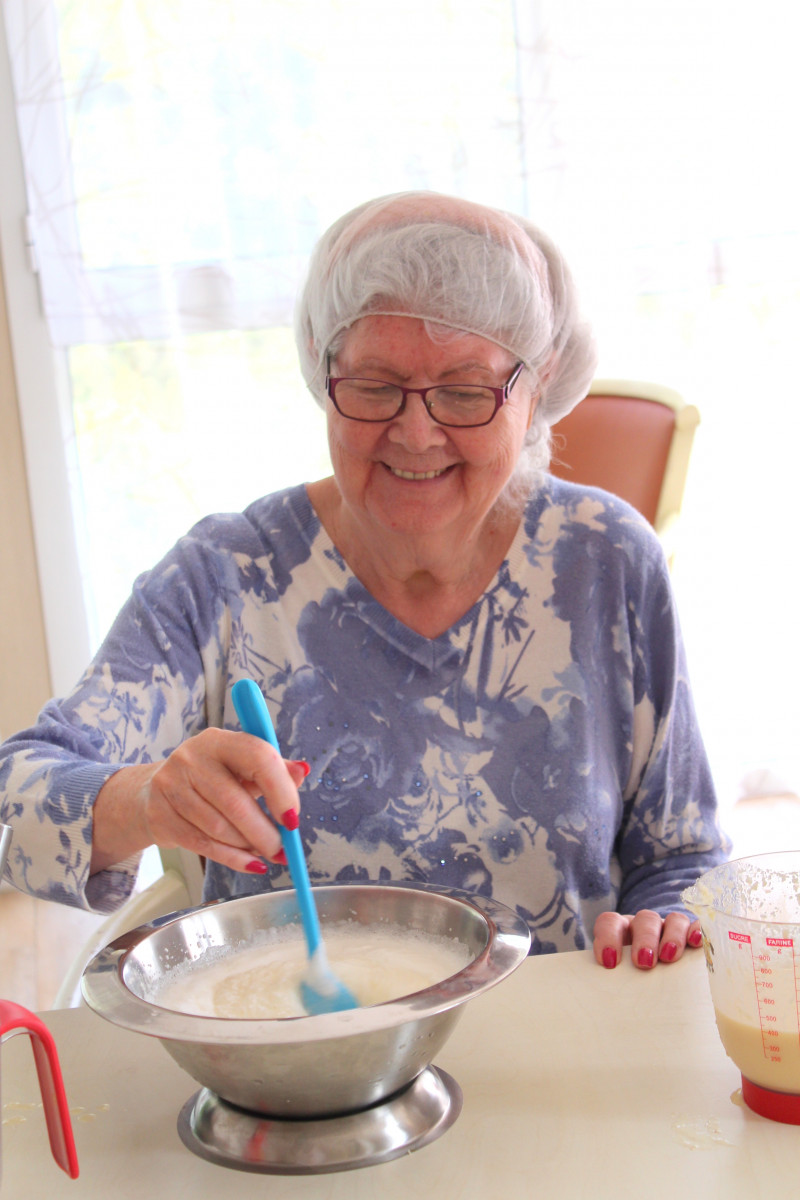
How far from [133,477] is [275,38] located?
118 cm

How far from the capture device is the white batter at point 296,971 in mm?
793

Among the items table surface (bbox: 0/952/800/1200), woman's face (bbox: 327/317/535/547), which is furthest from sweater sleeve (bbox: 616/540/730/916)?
table surface (bbox: 0/952/800/1200)

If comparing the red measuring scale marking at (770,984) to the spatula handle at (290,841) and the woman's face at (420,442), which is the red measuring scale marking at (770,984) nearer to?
the spatula handle at (290,841)

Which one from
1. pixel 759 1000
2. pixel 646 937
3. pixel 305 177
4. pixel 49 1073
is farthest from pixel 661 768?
pixel 305 177

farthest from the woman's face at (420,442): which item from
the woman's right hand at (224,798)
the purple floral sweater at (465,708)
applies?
the woman's right hand at (224,798)

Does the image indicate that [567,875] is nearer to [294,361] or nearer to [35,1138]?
[35,1138]

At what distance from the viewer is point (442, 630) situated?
133cm

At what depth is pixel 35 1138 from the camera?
2.50 ft

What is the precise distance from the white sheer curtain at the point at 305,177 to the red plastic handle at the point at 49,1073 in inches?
99.4

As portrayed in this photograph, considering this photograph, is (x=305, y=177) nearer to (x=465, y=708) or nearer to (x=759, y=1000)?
(x=465, y=708)

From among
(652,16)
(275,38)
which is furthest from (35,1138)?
(652,16)

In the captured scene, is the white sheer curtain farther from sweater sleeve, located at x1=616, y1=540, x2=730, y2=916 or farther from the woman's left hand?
the woman's left hand

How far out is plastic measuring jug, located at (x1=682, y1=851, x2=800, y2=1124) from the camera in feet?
2.31

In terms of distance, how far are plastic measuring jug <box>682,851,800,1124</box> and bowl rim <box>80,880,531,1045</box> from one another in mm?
130
